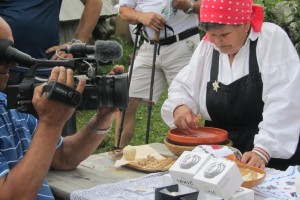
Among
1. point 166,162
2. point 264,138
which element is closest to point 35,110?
point 166,162

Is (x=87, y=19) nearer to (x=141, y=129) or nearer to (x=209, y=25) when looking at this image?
(x=209, y=25)

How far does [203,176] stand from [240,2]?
139 centimetres

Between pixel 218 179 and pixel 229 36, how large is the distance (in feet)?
4.43

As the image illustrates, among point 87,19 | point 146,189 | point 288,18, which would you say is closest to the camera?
point 146,189

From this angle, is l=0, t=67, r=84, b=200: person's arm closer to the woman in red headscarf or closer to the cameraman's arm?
the cameraman's arm

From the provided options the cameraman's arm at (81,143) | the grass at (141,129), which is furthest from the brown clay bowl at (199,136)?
the grass at (141,129)

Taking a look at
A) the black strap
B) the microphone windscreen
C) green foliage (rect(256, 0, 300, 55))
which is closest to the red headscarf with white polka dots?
the black strap

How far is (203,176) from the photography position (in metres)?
2.05

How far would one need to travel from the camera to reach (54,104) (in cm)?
215

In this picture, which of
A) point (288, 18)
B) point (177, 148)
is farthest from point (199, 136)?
point (288, 18)

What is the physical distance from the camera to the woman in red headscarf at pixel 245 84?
3.04m

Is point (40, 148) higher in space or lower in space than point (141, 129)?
higher

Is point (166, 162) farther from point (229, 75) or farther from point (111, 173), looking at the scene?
point (229, 75)

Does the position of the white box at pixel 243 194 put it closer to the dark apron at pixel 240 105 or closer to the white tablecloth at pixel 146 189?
the white tablecloth at pixel 146 189
